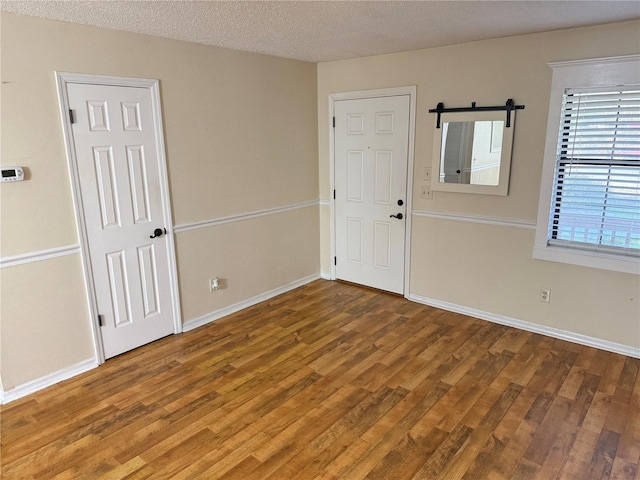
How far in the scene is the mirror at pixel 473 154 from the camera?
11.7ft

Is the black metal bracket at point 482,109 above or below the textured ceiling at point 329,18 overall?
below

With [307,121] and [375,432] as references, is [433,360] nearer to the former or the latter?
[375,432]

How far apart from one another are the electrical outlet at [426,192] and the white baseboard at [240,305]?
5.64 feet

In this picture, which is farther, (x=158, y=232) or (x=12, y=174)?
(x=158, y=232)

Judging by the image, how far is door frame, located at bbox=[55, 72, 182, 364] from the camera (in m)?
2.85

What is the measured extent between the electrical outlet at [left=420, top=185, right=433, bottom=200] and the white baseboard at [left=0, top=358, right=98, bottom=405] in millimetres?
3206

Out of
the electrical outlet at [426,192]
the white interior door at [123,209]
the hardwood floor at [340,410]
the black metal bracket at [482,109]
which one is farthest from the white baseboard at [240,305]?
the black metal bracket at [482,109]

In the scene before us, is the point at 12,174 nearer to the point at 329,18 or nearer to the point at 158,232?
the point at 158,232

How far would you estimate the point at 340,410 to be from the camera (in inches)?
106

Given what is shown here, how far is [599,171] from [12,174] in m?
4.11

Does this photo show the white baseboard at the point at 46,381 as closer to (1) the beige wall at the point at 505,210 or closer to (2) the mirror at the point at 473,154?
(1) the beige wall at the point at 505,210

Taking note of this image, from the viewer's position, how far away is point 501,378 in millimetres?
3020

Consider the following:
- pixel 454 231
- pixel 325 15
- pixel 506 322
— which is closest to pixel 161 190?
pixel 325 15

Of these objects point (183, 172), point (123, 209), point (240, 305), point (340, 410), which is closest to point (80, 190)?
point (123, 209)
